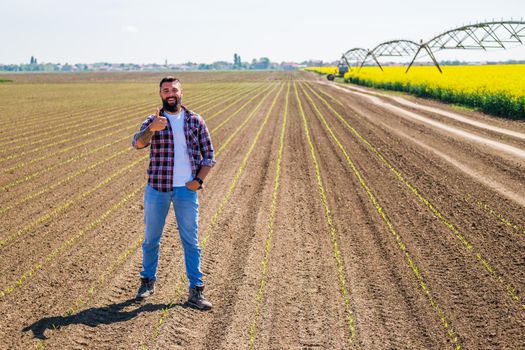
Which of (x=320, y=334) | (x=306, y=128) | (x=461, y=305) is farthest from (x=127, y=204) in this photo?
(x=306, y=128)

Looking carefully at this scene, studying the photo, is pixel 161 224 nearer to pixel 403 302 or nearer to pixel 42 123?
pixel 403 302

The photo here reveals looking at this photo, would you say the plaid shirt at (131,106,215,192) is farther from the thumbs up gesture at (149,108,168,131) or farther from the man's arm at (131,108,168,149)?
the thumbs up gesture at (149,108,168,131)

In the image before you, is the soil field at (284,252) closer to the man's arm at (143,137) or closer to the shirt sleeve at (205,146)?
the shirt sleeve at (205,146)

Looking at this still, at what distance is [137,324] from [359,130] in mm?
14987

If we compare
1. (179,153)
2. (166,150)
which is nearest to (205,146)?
(179,153)

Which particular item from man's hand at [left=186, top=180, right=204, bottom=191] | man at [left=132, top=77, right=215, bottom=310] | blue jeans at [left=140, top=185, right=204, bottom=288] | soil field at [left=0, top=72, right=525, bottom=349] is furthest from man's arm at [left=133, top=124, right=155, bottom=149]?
soil field at [left=0, top=72, right=525, bottom=349]

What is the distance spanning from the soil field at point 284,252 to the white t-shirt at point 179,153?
150cm

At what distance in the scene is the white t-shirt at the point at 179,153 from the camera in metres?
4.72

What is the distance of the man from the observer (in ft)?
15.4

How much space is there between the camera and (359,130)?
60.4 feet

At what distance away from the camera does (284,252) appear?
675 cm

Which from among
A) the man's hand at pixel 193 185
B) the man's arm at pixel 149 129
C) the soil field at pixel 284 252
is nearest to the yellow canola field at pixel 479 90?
the soil field at pixel 284 252

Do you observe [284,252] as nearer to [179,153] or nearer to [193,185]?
[193,185]

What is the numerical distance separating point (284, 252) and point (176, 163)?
2.64 meters
